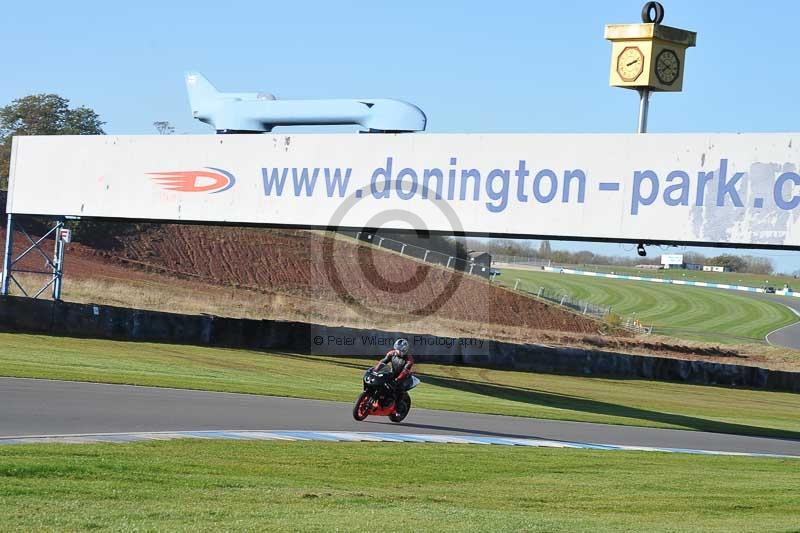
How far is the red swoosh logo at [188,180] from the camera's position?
28.6 metres

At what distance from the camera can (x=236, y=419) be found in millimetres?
17031

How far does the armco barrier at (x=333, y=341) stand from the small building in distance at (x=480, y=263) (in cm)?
3529

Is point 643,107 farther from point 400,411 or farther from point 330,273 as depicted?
point 330,273

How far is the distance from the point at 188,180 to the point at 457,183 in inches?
334

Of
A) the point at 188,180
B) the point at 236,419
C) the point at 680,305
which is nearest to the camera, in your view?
the point at 236,419

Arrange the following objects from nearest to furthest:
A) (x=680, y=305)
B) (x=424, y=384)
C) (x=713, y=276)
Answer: (x=424, y=384)
(x=680, y=305)
(x=713, y=276)

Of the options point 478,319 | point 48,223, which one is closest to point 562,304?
point 478,319

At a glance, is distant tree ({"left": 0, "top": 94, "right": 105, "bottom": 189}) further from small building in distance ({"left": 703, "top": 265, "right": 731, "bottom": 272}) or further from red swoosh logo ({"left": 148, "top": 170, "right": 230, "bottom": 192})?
small building in distance ({"left": 703, "top": 265, "right": 731, "bottom": 272})

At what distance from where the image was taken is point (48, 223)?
59.1 meters

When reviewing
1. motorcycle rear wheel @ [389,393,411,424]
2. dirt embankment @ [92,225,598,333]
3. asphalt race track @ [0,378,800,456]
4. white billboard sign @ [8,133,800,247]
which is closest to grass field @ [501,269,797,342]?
dirt embankment @ [92,225,598,333]

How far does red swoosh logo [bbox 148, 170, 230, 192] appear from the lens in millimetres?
28594

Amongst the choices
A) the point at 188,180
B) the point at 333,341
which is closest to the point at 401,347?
the point at 188,180

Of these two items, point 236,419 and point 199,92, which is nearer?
point 236,419

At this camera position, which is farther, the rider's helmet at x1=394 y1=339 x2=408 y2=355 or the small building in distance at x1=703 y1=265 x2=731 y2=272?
the small building in distance at x1=703 y1=265 x2=731 y2=272
